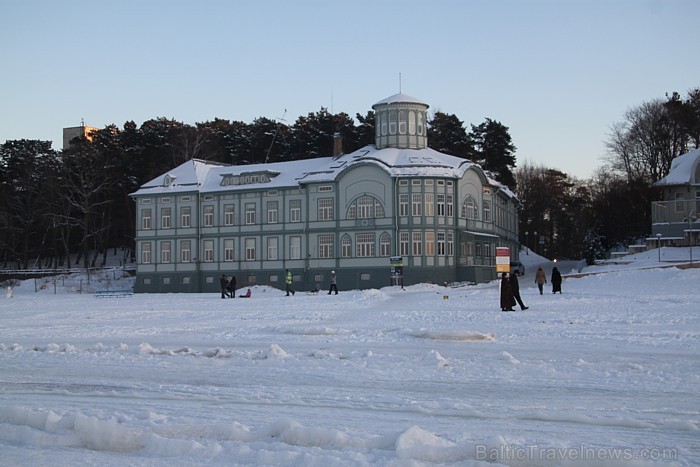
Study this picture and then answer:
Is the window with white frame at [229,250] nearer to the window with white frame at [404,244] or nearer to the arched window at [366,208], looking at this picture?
the arched window at [366,208]

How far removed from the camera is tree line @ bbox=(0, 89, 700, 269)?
82.8m

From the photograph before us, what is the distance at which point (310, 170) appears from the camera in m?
65.1

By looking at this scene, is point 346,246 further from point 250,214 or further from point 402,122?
point 402,122

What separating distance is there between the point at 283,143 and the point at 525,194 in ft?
96.0

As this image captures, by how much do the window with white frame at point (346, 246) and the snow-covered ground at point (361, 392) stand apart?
34.8 metres

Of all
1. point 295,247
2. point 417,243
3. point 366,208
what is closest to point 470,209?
point 417,243

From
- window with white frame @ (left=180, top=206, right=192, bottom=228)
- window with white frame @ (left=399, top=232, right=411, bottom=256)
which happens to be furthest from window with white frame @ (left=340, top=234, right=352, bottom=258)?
window with white frame @ (left=180, top=206, right=192, bottom=228)

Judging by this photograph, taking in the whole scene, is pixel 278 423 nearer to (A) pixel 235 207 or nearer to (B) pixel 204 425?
(B) pixel 204 425

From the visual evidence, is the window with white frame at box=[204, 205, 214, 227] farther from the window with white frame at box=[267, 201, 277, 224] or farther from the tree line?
the tree line

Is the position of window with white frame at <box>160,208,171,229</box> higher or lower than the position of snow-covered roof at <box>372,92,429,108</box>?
lower

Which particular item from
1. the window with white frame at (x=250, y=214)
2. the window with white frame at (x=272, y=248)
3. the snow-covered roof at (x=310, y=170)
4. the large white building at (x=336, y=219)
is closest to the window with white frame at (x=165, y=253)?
the large white building at (x=336, y=219)

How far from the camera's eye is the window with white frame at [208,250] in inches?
2635

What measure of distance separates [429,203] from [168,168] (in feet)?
128

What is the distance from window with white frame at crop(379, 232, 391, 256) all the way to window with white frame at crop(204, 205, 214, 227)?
1520 cm
